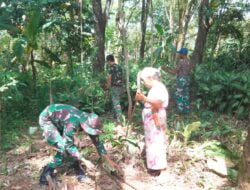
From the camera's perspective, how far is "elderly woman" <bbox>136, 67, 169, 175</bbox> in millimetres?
4781

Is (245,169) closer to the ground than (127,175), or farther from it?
farther from it

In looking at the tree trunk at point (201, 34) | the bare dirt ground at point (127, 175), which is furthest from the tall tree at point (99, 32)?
the bare dirt ground at point (127, 175)

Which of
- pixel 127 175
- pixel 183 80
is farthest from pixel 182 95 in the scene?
pixel 127 175

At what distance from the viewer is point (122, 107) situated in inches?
334

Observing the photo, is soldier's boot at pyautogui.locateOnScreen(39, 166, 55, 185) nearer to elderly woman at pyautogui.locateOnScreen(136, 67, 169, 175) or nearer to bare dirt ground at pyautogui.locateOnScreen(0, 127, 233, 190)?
bare dirt ground at pyautogui.locateOnScreen(0, 127, 233, 190)

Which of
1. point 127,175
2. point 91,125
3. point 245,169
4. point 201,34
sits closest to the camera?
point 245,169

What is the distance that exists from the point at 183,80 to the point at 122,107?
1.64 m

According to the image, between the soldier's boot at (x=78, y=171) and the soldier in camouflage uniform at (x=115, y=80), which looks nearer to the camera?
the soldier's boot at (x=78, y=171)

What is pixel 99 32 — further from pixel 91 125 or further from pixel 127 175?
pixel 91 125

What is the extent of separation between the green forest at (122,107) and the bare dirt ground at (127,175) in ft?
0.05

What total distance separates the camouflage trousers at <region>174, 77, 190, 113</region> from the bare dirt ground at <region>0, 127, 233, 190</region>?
2.32 meters

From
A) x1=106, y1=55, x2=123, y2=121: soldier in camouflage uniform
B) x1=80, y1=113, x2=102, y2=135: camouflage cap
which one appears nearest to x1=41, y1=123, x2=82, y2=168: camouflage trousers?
x1=80, y1=113, x2=102, y2=135: camouflage cap

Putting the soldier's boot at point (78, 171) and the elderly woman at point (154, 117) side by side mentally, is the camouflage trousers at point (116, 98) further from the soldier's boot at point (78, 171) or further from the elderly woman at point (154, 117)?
the soldier's boot at point (78, 171)

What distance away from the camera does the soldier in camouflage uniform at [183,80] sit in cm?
757
